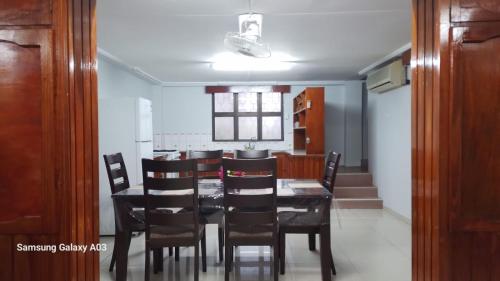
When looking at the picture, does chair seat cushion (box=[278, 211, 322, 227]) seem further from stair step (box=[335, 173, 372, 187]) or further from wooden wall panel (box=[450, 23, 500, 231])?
stair step (box=[335, 173, 372, 187])

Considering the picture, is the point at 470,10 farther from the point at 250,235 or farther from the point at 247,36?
the point at 250,235

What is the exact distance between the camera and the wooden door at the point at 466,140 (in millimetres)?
1313

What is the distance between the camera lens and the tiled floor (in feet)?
10.0

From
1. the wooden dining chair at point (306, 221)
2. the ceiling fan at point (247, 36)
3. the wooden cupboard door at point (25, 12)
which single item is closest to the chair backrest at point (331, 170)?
the wooden dining chair at point (306, 221)

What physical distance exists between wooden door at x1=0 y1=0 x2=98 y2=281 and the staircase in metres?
4.85

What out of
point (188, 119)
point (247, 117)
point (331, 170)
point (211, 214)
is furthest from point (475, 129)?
point (188, 119)

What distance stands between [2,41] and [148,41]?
2.78 metres

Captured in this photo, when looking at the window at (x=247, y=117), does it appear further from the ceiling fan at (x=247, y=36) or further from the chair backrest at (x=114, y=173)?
the ceiling fan at (x=247, y=36)

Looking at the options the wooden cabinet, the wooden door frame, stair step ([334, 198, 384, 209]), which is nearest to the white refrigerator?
the wooden cabinet

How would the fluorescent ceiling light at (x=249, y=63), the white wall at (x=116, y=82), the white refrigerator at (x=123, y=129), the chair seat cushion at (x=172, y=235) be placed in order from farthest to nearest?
the fluorescent ceiling light at (x=249, y=63)
the white wall at (x=116, y=82)
the white refrigerator at (x=123, y=129)
the chair seat cushion at (x=172, y=235)

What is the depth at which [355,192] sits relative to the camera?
584 centimetres

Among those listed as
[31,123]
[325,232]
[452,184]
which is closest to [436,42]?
[452,184]

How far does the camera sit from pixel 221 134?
7.71 meters

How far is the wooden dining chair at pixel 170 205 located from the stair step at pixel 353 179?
3851 millimetres
